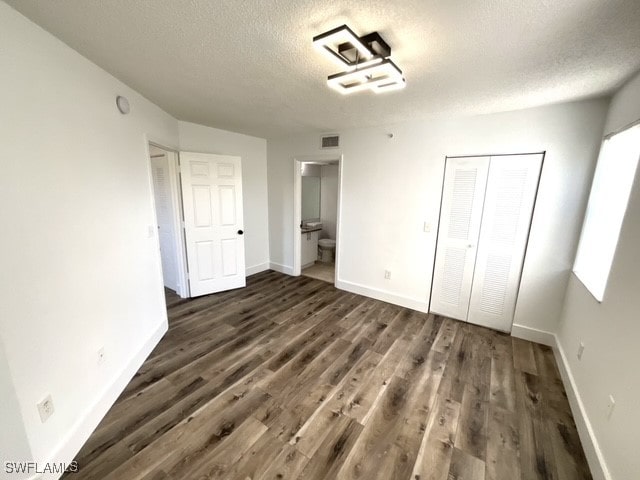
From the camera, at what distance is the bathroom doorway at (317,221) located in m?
4.77

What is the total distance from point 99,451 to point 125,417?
237 mm

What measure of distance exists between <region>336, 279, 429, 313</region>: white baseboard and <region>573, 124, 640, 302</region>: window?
1570 millimetres

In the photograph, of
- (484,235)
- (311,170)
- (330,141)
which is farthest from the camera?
(311,170)

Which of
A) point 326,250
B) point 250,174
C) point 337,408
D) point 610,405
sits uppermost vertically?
point 250,174

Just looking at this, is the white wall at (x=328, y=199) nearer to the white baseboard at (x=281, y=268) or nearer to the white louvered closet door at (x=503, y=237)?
the white baseboard at (x=281, y=268)

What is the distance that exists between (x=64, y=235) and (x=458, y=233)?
3478 mm

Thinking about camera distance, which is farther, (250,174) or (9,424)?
(250,174)

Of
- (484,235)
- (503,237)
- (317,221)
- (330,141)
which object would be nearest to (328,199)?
(317,221)

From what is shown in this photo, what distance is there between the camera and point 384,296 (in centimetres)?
364

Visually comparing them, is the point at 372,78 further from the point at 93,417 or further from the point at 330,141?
the point at 93,417

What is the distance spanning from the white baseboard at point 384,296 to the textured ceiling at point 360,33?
7.77 ft

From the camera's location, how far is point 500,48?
1.46 meters

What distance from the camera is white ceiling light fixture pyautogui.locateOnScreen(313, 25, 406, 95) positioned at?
127 cm

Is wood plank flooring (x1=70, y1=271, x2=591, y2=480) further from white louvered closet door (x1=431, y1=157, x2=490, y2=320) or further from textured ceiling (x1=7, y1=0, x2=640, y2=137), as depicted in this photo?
textured ceiling (x1=7, y1=0, x2=640, y2=137)
